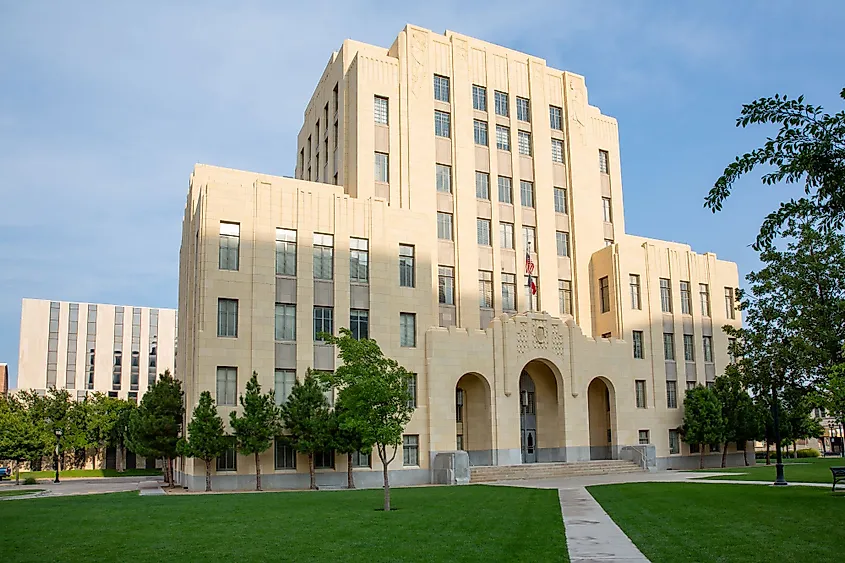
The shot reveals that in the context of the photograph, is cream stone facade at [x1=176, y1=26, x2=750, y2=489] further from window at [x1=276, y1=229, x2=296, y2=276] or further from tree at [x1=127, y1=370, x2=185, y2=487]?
tree at [x1=127, y1=370, x2=185, y2=487]

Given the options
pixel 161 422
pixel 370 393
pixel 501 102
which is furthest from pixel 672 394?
pixel 370 393

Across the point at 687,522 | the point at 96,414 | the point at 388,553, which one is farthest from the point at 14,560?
the point at 96,414

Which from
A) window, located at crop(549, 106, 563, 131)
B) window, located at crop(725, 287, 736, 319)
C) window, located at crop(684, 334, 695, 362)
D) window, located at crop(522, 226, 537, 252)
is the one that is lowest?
window, located at crop(684, 334, 695, 362)

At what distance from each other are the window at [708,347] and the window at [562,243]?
40.8 ft

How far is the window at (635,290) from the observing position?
5506 cm

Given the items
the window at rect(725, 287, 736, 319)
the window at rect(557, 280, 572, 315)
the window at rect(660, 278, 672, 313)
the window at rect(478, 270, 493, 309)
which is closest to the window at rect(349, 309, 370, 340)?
the window at rect(478, 270, 493, 309)

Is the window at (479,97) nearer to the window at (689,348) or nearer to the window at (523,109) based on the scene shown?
the window at (523,109)

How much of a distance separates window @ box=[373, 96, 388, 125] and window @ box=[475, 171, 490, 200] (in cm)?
750

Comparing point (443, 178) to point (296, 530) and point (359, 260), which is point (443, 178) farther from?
point (296, 530)

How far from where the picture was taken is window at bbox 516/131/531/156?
56.0 meters

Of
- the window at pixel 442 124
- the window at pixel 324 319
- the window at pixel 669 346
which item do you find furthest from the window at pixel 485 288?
the window at pixel 669 346

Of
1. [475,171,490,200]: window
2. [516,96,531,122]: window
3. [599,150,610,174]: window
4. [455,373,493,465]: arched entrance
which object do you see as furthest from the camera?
[599,150,610,174]: window

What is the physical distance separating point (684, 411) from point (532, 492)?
1074 inches

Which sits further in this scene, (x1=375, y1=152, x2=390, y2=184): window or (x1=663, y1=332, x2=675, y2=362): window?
(x1=663, y1=332, x2=675, y2=362): window
